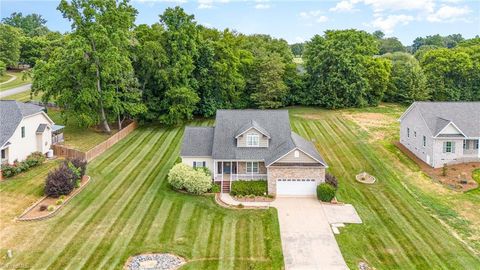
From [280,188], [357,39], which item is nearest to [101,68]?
[280,188]

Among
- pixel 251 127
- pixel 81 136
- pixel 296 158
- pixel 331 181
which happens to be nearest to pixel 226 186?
pixel 251 127

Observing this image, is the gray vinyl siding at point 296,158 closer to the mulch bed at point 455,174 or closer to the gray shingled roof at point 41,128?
the mulch bed at point 455,174

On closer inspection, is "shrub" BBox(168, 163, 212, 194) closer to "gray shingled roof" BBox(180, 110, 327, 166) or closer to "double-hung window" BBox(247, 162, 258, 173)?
"gray shingled roof" BBox(180, 110, 327, 166)

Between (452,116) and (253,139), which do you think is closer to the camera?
(253,139)

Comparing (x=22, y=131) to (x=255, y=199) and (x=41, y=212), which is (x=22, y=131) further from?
(x=255, y=199)

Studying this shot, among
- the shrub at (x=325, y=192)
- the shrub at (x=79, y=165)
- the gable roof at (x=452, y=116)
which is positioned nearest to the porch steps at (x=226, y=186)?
the shrub at (x=325, y=192)
